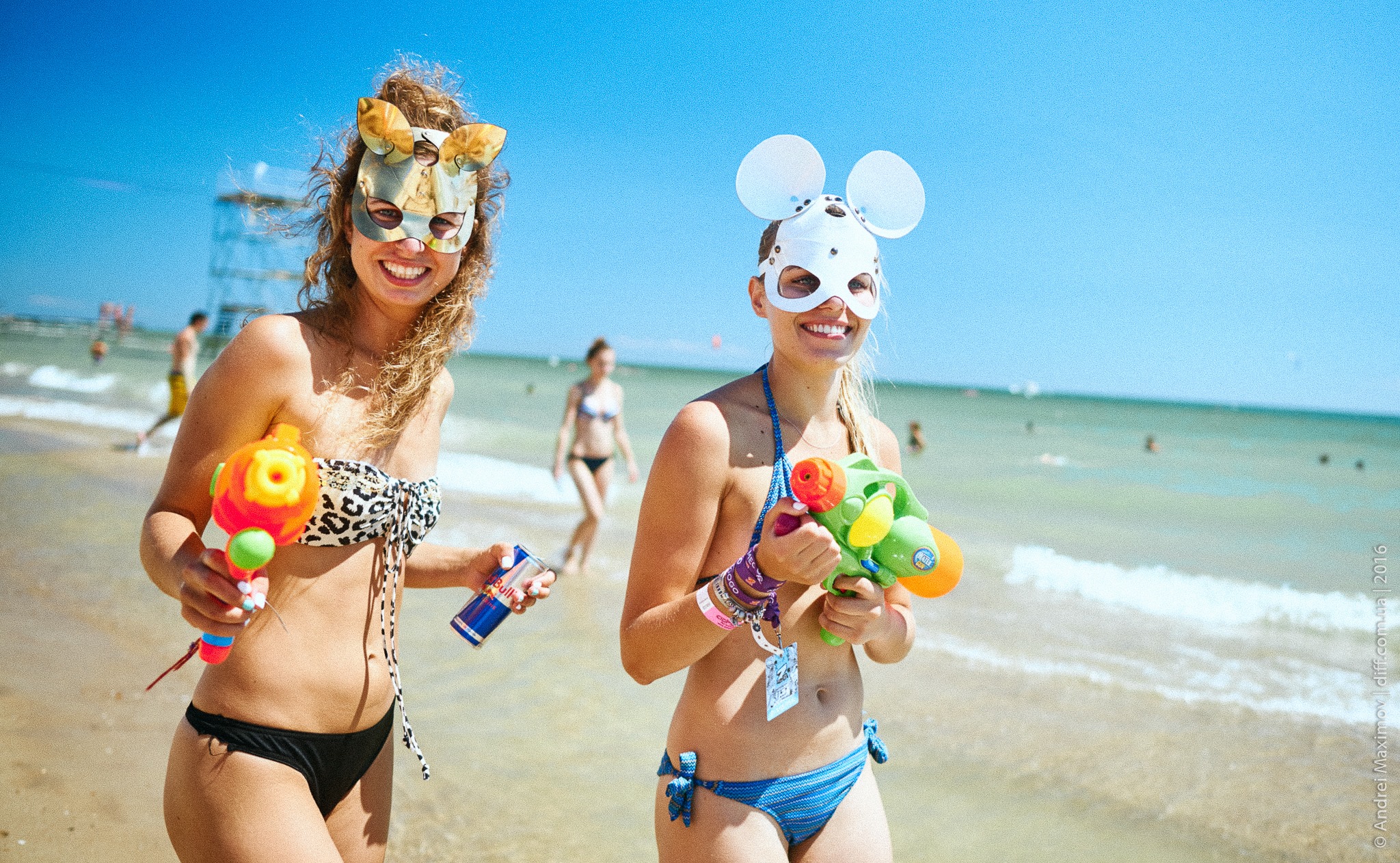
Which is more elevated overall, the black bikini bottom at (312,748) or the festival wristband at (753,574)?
the festival wristband at (753,574)

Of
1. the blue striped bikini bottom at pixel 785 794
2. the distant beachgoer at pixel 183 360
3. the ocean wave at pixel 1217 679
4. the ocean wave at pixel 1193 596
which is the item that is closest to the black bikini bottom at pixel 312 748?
the blue striped bikini bottom at pixel 785 794

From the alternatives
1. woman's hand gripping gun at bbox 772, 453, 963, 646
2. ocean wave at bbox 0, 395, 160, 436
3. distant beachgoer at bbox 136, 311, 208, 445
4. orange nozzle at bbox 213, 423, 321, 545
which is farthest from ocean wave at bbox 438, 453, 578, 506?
orange nozzle at bbox 213, 423, 321, 545

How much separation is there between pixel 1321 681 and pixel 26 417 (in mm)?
21358

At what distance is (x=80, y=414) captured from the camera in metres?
18.7

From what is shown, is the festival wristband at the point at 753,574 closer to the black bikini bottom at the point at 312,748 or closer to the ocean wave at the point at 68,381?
the black bikini bottom at the point at 312,748

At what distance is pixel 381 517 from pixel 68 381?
31370 millimetres

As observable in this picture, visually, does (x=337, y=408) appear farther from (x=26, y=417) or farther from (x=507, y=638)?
(x=26, y=417)

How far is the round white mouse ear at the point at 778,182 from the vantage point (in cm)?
235

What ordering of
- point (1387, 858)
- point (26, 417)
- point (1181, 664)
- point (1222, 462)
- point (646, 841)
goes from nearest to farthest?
point (646, 841)
point (1387, 858)
point (1181, 664)
point (26, 417)
point (1222, 462)

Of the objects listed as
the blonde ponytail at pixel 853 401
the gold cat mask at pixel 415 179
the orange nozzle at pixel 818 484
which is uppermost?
the gold cat mask at pixel 415 179

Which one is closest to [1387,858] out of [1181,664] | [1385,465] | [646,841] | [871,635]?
[1181,664]

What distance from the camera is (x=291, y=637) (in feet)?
6.59

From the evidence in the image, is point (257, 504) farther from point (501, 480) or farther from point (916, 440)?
point (916, 440)

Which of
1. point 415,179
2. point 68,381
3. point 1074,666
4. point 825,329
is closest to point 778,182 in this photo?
point 825,329
